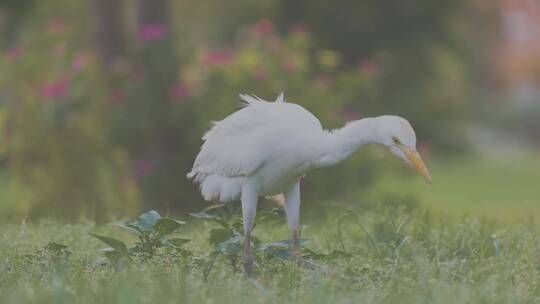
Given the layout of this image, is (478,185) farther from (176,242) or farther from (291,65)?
(176,242)

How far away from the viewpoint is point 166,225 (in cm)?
474

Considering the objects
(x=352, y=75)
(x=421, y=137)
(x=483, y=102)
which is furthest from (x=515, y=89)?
(x=352, y=75)

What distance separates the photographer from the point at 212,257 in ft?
15.6

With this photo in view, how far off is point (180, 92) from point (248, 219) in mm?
4976

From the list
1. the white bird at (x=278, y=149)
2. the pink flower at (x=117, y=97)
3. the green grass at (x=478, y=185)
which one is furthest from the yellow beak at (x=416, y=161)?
the green grass at (x=478, y=185)

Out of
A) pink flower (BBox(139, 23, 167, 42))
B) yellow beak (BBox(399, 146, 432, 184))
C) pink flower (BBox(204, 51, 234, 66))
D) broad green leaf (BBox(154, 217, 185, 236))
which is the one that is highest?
pink flower (BBox(139, 23, 167, 42))

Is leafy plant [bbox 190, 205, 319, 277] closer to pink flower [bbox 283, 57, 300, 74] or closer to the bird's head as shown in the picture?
the bird's head

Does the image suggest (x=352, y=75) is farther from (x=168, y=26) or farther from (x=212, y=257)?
(x=212, y=257)

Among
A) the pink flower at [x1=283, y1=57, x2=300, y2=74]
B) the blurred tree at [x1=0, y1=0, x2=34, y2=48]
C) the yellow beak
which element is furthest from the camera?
the blurred tree at [x1=0, y1=0, x2=34, y2=48]

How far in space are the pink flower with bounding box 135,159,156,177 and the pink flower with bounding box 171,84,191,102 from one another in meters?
0.67

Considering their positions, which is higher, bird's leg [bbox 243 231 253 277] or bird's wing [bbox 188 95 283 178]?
bird's wing [bbox 188 95 283 178]

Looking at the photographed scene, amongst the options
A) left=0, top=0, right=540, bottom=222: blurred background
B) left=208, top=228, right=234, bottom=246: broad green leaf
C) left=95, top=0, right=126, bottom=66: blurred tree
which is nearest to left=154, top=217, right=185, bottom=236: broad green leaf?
left=208, top=228, right=234, bottom=246: broad green leaf

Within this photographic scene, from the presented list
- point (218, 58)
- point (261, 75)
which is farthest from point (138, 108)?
point (261, 75)

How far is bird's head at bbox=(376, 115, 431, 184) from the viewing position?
14.8 ft
